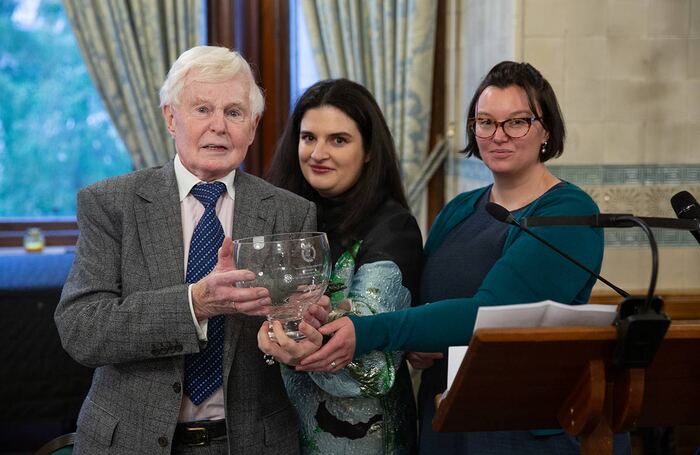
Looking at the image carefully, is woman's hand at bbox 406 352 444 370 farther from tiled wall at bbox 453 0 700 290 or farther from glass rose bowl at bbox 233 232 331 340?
tiled wall at bbox 453 0 700 290

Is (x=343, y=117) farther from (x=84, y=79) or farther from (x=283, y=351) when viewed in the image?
(x=84, y=79)

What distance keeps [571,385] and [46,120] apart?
354 cm

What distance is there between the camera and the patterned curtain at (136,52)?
4.03 m

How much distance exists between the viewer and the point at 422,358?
6.88 ft

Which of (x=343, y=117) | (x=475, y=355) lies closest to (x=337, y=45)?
(x=343, y=117)

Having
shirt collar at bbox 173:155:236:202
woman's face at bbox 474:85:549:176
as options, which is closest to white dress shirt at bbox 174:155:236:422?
shirt collar at bbox 173:155:236:202

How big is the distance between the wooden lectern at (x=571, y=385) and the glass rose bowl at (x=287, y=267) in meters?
0.34

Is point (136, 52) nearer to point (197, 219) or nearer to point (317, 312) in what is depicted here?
point (197, 219)

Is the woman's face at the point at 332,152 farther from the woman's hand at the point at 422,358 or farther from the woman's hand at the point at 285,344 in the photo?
the woman's hand at the point at 285,344

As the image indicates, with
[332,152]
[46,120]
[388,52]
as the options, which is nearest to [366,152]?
[332,152]

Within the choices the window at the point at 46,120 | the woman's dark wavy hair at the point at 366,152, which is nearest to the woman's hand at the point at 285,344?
the woman's dark wavy hair at the point at 366,152

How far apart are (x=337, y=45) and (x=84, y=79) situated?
1.25 m

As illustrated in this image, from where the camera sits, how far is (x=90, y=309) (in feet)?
5.48

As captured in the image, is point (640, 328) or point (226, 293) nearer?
point (640, 328)
